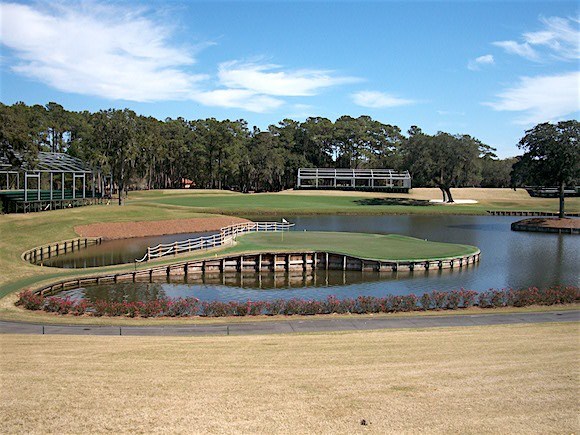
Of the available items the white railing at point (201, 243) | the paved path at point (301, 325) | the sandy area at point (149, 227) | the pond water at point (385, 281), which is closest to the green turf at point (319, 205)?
the sandy area at point (149, 227)

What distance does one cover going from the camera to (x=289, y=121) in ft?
632

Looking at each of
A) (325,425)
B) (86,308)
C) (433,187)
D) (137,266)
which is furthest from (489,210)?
(325,425)

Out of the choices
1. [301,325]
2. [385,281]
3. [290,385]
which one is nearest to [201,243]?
[385,281]

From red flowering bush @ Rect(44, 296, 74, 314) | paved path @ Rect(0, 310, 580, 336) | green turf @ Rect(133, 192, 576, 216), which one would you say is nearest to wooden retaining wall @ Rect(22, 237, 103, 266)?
red flowering bush @ Rect(44, 296, 74, 314)

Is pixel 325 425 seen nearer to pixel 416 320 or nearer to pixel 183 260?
pixel 416 320

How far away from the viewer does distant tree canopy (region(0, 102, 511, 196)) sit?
362ft

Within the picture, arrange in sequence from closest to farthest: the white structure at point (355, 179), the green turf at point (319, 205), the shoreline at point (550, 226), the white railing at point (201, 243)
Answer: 1. the white railing at point (201, 243)
2. the shoreline at point (550, 226)
3. the green turf at point (319, 205)
4. the white structure at point (355, 179)

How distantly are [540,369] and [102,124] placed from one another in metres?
97.9

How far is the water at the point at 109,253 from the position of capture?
51.0 meters

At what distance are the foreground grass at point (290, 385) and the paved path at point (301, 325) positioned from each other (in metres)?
3.19

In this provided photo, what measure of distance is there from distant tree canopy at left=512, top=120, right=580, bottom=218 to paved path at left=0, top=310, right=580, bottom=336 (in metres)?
60.6

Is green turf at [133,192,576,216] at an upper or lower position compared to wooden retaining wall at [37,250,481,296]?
upper

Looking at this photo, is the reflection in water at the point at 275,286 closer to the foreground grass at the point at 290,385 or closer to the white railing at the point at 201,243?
the white railing at the point at 201,243

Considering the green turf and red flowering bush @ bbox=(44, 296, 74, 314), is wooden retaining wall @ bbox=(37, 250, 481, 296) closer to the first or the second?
red flowering bush @ bbox=(44, 296, 74, 314)
